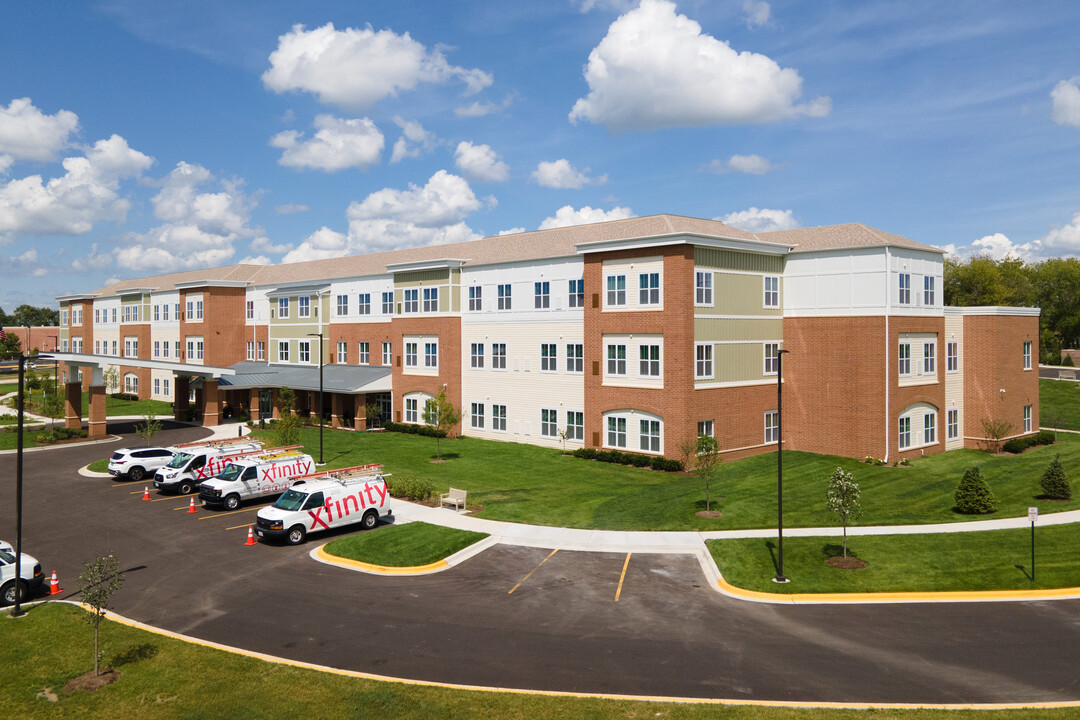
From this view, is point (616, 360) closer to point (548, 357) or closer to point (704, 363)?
point (704, 363)

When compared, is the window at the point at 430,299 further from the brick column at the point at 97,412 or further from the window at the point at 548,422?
the brick column at the point at 97,412

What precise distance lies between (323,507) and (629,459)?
18.1m

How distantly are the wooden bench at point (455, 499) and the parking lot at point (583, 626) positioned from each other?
17.3 ft

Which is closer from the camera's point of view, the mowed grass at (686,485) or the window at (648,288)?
the mowed grass at (686,485)

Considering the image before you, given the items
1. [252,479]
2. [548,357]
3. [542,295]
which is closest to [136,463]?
[252,479]

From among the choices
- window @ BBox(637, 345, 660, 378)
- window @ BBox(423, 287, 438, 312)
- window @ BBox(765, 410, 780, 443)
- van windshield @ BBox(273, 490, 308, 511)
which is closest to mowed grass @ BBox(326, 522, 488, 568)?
van windshield @ BBox(273, 490, 308, 511)

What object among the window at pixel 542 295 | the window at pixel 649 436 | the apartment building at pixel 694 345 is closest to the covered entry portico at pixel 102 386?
the apartment building at pixel 694 345

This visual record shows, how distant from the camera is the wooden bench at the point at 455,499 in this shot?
2947 cm

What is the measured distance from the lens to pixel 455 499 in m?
29.6

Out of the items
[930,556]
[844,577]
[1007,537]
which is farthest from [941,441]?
[844,577]

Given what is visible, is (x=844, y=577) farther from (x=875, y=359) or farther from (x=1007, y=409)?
(x=1007, y=409)

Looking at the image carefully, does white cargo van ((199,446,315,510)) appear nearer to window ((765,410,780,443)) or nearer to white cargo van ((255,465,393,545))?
white cargo van ((255,465,393,545))

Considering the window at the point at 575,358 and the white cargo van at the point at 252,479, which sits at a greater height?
the window at the point at 575,358

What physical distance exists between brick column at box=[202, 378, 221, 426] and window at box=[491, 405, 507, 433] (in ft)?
75.1
